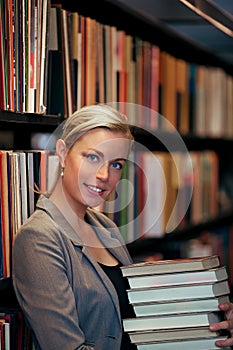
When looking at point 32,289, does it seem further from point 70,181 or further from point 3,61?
point 3,61

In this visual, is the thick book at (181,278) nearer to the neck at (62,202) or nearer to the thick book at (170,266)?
the thick book at (170,266)

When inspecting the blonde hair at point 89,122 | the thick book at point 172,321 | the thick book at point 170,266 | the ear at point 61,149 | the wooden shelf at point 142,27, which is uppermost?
the wooden shelf at point 142,27

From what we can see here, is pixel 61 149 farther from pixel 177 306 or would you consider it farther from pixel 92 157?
pixel 177 306

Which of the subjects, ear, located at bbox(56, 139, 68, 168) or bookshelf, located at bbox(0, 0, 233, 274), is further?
bookshelf, located at bbox(0, 0, 233, 274)

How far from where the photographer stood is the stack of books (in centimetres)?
200

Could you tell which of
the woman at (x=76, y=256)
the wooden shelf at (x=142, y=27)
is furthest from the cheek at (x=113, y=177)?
the wooden shelf at (x=142, y=27)

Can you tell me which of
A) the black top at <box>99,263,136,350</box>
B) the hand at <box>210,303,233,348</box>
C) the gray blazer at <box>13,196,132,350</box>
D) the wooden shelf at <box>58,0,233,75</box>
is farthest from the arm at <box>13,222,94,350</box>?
the wooden shelf at <box>58,0,233,75</box>

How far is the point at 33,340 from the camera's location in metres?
1.96

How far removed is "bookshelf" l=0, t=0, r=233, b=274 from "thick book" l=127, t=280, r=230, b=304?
20.1 inches

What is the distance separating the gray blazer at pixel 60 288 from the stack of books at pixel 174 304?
0.06 m

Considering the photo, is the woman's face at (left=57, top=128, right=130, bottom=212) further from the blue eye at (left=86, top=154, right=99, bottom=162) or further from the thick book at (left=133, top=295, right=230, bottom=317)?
the thick book at (left=133, top=295, right=230, bottom=317)

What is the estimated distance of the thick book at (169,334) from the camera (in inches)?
78.6

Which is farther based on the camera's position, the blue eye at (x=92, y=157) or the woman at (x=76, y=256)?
the blue eye at (x=92, y=157)

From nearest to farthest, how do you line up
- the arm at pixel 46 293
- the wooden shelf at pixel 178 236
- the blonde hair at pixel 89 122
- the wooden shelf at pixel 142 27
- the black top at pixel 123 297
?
1. the arm at pixel 46 293
2. the blonde hair at pixel 89 122
3. the black top at pixel 123 297
4. the wooden shelf at pixel 142 27
5. the wooden shelf at pixel 178 236
